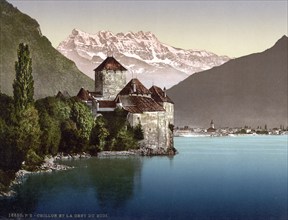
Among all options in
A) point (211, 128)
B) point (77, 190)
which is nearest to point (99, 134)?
point (211, 128)

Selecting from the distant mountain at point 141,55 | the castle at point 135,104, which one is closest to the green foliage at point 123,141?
the castle at point 135,104

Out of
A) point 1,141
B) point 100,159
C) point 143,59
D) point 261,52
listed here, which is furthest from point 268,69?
point 1,141

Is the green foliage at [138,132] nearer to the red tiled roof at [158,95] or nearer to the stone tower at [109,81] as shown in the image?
the red tiled roof at [158,95]

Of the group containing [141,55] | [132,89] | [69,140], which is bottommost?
[69,140]

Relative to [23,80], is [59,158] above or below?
below

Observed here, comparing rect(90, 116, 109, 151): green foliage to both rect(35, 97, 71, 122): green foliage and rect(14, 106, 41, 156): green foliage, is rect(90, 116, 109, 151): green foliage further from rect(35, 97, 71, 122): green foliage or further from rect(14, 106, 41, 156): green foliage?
rect(14, 106, 41, 156): green foliage

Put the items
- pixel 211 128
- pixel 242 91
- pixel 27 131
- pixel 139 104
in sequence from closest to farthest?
pixel 27 131
pixel 242 91
pixel 211 128
pixel 139 104

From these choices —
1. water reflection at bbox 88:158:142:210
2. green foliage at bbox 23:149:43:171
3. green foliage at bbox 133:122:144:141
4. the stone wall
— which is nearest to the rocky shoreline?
green foliage at bbox 23:149:43:171

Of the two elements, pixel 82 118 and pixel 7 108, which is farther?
pixel 82 118

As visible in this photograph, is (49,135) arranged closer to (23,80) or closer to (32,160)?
A: (32,160)
